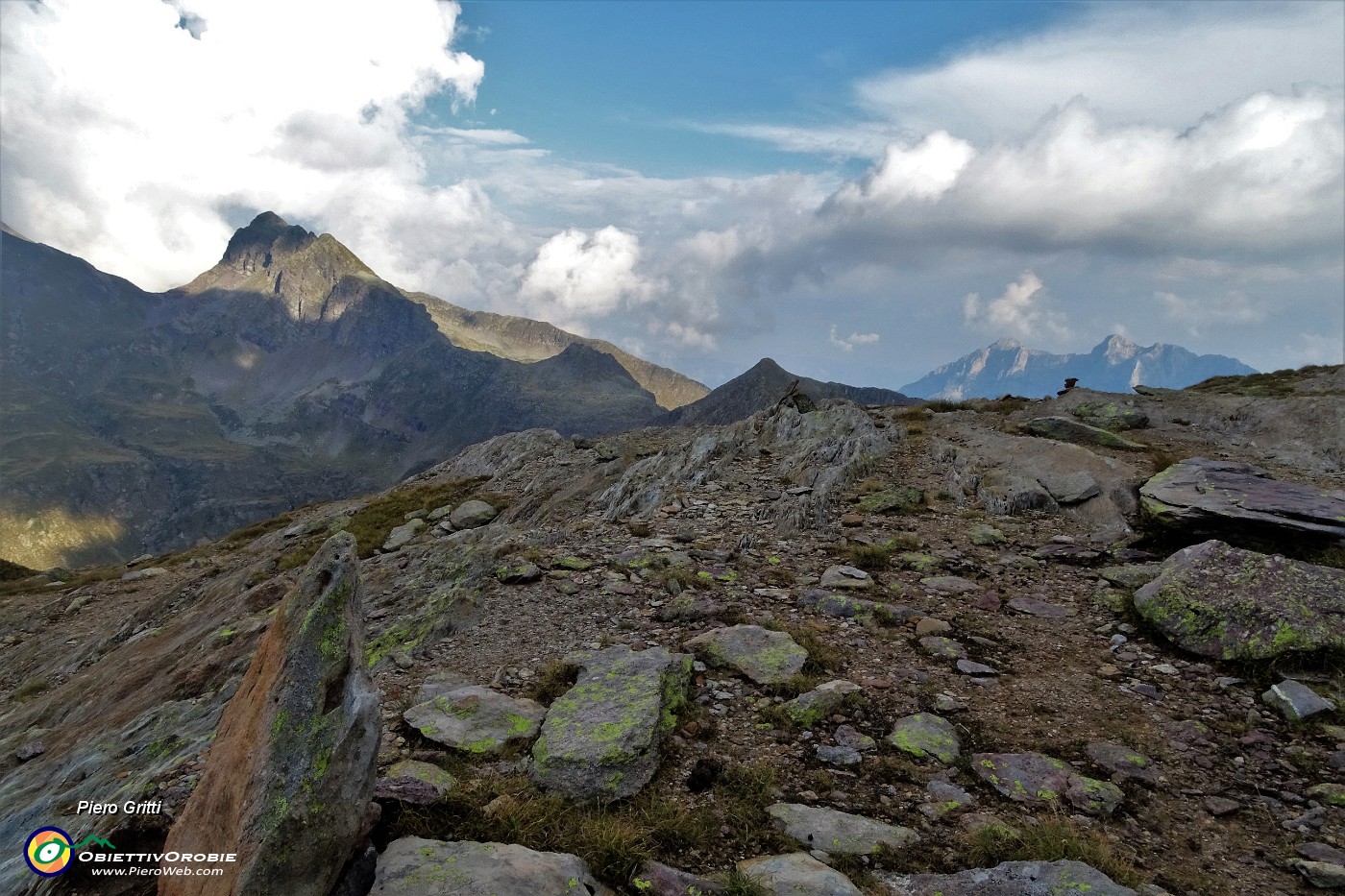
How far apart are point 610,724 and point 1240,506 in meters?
17.1

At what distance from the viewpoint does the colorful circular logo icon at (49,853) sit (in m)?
6.59

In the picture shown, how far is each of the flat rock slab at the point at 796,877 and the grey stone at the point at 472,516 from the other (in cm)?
2438

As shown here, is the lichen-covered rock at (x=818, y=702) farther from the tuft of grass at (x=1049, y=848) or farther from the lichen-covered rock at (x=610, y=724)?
the tuft of grass at (x=1049, y=848)

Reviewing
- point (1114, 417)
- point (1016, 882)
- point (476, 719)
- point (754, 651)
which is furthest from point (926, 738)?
point (1114, 417)

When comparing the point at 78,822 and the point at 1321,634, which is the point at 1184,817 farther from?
the point at 78,822

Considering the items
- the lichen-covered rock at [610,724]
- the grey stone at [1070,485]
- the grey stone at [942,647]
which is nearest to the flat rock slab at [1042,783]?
the grey stone at [942,647]

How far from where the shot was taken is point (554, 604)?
50.0ft

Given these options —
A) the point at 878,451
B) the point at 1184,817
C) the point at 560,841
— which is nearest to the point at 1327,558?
the point at 1184,817

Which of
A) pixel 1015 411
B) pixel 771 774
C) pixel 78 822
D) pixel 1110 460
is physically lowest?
pixel 78 822

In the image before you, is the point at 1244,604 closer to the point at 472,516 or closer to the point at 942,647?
the point at 942,647

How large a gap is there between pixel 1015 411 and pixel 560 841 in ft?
121

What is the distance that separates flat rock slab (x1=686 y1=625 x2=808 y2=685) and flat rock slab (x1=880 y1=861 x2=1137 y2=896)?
4.40 metres

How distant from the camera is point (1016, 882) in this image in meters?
6.96

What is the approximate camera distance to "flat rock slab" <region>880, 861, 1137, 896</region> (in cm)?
675
